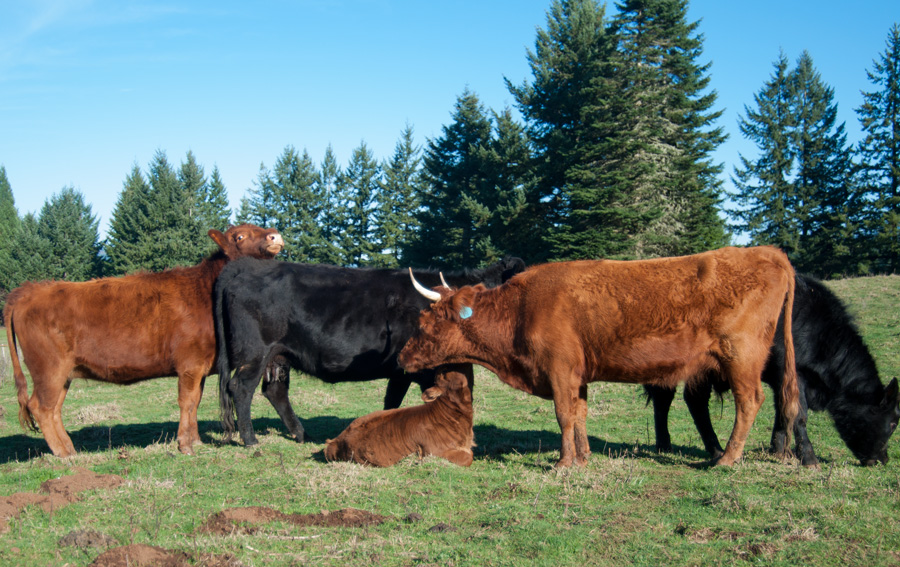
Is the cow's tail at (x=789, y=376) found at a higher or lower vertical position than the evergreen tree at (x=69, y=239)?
lower

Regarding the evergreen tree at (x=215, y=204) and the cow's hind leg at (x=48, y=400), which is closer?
the cow's hind leg at (x=48, y=400)

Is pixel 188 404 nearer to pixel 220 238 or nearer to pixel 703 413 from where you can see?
pixel 220 238

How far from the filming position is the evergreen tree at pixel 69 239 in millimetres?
55188

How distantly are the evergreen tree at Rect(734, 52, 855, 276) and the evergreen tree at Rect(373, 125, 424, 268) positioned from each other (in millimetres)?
25583

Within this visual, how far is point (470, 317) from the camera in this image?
7.18 meters

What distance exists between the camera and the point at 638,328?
651 cm

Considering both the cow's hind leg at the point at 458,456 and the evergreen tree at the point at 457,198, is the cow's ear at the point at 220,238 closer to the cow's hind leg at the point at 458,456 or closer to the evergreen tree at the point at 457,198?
the cow's hind leg at the point at 458,456

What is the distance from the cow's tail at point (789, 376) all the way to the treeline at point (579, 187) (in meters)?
25.5

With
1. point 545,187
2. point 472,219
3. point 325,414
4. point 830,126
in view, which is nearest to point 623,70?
point 545,187

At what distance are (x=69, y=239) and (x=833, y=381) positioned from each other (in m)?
61.6

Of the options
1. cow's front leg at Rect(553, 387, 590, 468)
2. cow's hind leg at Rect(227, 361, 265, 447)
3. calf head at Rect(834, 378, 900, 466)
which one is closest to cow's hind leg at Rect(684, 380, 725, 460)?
calf head at Rect(834, 378, 900, 466)

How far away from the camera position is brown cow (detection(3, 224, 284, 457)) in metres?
8.06

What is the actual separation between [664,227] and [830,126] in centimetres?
2058

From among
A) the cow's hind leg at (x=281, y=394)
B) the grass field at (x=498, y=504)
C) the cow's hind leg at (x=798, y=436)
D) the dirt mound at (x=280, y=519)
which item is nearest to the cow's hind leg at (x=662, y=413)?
the grass field at (x=498, y=504)
